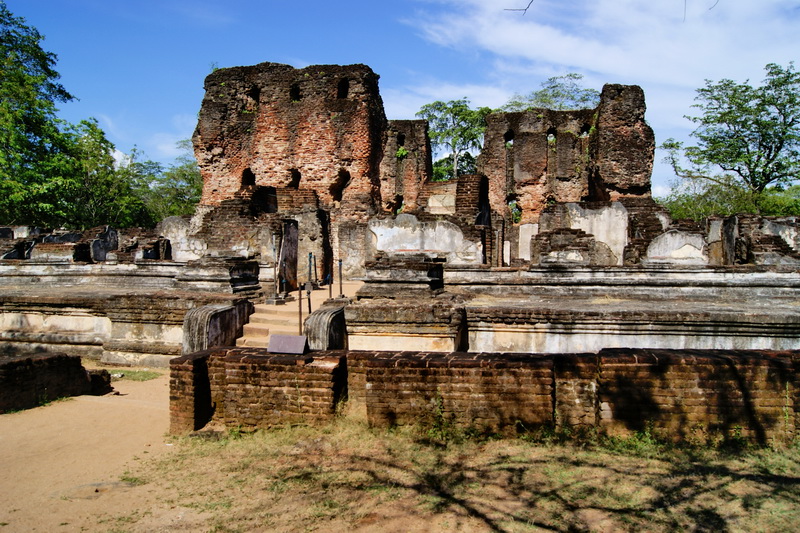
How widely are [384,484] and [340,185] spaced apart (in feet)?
61.8

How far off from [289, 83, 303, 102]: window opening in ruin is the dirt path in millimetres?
17796

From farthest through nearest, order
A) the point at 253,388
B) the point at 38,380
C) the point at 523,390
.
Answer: the point at 38,380
the point at 253,388
the point at 523,390

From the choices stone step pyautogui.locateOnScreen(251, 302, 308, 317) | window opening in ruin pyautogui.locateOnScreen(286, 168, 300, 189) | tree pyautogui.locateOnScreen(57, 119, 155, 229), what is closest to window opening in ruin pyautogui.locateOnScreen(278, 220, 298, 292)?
stone step pyautogui.locateOnScreen(251, 302, 308, 317)

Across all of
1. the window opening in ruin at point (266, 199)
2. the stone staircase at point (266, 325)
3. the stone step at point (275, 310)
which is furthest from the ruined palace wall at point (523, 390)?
the window opening in ruin at point (266, 199)

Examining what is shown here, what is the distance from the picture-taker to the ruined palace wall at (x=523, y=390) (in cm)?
362

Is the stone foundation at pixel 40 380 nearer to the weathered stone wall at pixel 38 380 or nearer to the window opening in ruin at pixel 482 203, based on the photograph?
the weathered stone wall at pixel 38 380

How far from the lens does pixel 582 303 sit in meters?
7.01

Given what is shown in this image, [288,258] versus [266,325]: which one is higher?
[288,258]

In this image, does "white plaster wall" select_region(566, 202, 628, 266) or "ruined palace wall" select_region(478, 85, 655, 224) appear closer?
"white plaster wall" select_region(566, 202, 628, 266)

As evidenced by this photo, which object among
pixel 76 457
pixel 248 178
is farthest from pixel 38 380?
pixel 248 178

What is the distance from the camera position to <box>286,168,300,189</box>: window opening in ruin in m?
21.7

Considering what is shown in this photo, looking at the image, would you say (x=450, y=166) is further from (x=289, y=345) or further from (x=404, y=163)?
(x=289, y=345)

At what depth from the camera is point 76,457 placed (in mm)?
4039

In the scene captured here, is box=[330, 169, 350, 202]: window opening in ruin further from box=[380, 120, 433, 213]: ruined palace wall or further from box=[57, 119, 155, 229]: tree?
box=[57, 119, 155, 229]: tree
